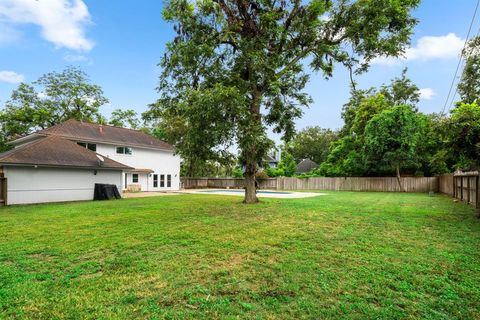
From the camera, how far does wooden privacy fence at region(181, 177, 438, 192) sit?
2266 centimetres

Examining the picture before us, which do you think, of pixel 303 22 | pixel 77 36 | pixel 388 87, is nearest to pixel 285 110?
pixel 303 22

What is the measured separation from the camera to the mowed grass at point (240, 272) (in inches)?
108

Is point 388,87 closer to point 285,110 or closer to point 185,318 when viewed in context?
point 285,110

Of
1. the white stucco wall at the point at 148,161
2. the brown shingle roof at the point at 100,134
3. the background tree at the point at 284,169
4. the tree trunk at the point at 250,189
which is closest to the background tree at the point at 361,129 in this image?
the background tree at the point at 284,169

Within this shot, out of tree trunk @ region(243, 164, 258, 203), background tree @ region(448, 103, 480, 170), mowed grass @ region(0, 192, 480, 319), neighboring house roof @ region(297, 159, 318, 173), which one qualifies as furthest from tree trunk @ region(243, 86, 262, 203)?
neighboring house roof @ region(297, 159, 318, 173)

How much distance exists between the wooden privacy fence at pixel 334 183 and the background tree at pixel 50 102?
1332 centimetres

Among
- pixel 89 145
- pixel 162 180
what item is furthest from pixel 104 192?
pixel 162 180

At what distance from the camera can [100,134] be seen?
2175 cm

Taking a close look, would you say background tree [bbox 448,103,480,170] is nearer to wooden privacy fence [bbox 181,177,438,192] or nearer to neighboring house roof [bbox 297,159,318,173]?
wooden privacy fence [bbox 181,177,438,192]

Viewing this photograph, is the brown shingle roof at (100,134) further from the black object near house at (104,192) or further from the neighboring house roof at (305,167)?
the neighboring house roof at (305,167)

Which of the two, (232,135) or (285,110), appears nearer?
(232,135)

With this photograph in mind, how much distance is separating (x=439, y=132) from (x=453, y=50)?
1597 centimetres

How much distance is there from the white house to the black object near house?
0.33m

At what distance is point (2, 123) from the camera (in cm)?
2583
